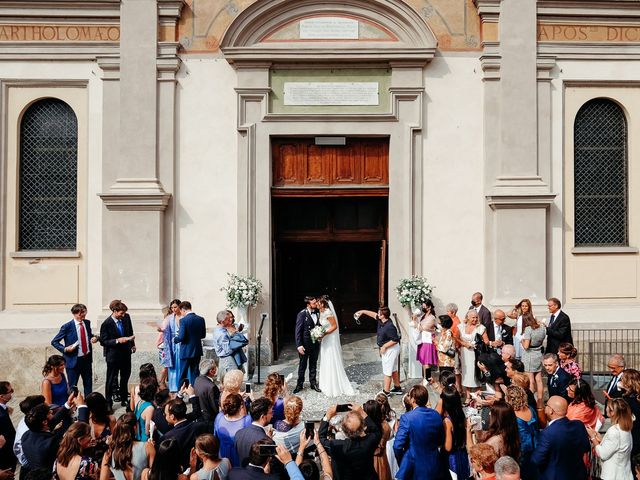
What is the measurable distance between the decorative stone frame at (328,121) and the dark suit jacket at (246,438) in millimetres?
7242

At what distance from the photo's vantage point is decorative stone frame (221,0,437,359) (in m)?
12.8

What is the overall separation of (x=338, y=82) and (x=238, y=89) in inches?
78.6

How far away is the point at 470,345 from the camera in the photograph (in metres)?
9.96

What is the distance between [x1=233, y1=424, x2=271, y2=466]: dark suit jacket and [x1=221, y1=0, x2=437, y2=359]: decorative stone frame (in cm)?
724

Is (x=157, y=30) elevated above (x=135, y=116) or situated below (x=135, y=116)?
above

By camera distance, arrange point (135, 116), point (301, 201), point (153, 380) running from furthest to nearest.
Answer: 1. point (301, 201)
2. point (135, 116)
3. point (153, 380)

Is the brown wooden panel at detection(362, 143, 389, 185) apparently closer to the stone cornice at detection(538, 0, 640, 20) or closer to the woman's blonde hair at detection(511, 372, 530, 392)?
the stone cornice at detection(538, 0, 640, 20)

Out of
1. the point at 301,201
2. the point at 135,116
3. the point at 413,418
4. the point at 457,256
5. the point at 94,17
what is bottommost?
the point at 413,418

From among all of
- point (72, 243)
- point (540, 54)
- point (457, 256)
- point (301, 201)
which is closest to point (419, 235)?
point (457, 256)

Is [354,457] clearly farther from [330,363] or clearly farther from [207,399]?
[330,363]

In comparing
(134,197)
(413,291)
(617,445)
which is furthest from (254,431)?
(134,197)

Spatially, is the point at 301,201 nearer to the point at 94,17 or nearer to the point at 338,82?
the point at 338,82

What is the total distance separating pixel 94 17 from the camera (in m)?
12.6

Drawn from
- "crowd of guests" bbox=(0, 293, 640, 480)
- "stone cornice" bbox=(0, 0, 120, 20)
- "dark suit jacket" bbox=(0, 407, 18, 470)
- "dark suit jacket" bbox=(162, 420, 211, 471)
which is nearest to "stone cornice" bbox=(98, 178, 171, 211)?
"stone cornice" bbox=(0, 0, 120, 20)
